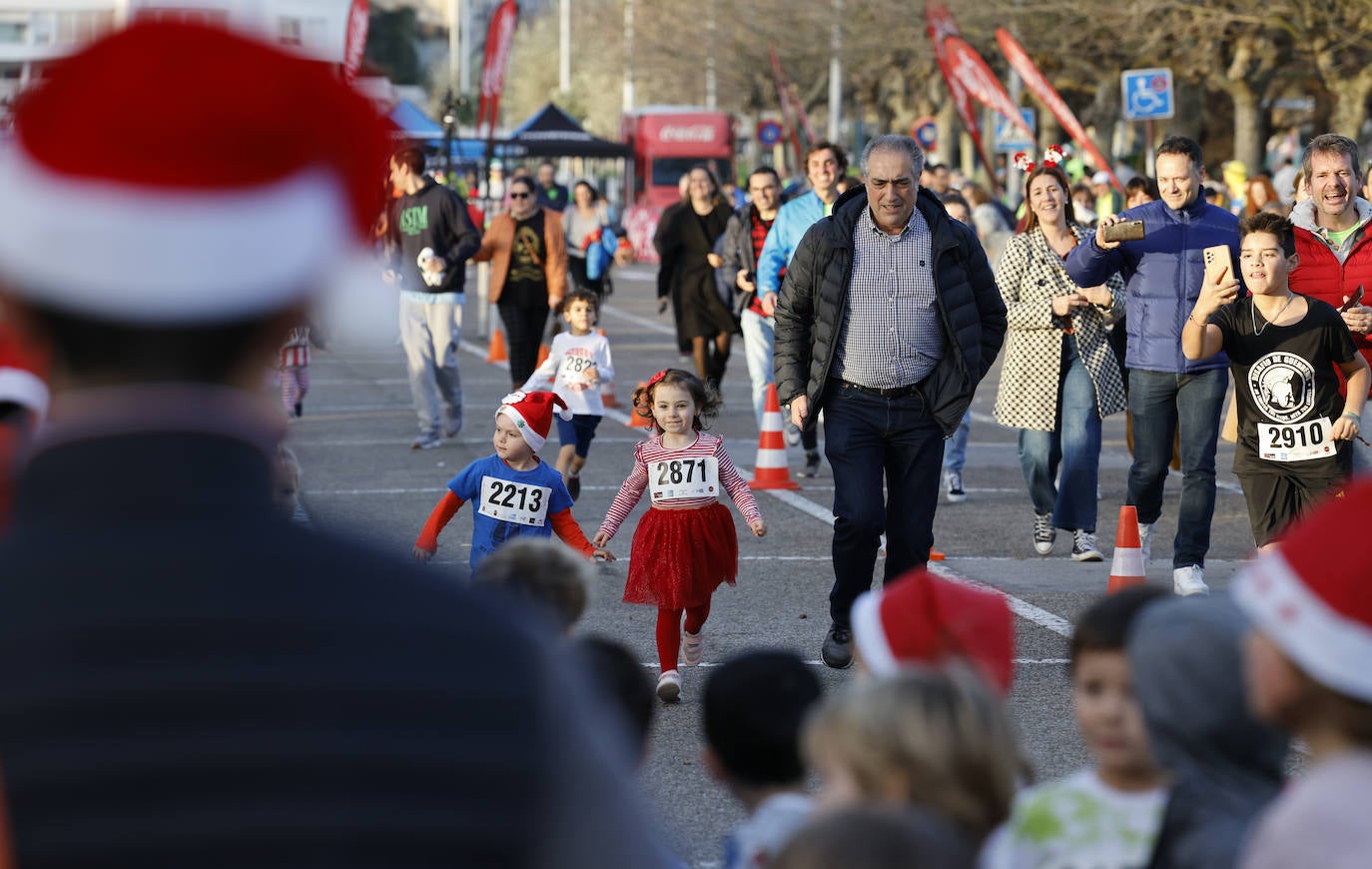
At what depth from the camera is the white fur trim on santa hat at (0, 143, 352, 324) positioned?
56.6 inches

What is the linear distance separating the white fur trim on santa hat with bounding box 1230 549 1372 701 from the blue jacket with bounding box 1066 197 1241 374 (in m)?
6.50

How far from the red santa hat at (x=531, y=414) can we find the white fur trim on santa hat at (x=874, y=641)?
3.93m

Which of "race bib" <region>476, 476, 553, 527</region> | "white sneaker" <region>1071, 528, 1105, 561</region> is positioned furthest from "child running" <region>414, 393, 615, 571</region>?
"white sneaker" <region>1071, 528, 1105, 561</region>

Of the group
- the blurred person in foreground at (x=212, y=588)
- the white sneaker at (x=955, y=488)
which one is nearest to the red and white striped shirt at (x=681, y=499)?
the white sneaker at (x=955, y=488)

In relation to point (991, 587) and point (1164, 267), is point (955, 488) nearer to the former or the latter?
point (991, 587)

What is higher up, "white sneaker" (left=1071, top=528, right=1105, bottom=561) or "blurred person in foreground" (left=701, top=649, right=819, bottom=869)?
"blurred person in foreground" (left=701, top=649, right=819, bottom=869)

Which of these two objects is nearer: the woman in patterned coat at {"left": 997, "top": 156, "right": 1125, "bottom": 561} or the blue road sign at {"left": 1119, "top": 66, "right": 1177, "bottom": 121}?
the woman in patterned coat at {"left": 997, "top": 156, "right": 1125, "bottom": 561}

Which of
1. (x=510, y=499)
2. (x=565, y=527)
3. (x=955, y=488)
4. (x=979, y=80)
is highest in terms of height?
(x=979, y=80)

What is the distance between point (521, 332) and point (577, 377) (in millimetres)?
3717

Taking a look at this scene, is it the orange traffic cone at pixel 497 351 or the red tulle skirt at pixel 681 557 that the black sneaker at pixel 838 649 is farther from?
the orange traffic cone at pixel 497 351

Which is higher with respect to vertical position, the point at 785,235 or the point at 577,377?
the point at 785,235

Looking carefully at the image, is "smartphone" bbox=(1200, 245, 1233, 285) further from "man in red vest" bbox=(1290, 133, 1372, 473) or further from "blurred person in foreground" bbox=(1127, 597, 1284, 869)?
"blurred person in foreground" bbox=(1127, 597, 1284, 869)

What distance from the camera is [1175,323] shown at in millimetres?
8469

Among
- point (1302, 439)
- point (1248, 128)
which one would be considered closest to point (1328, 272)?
point (1302, 439)
